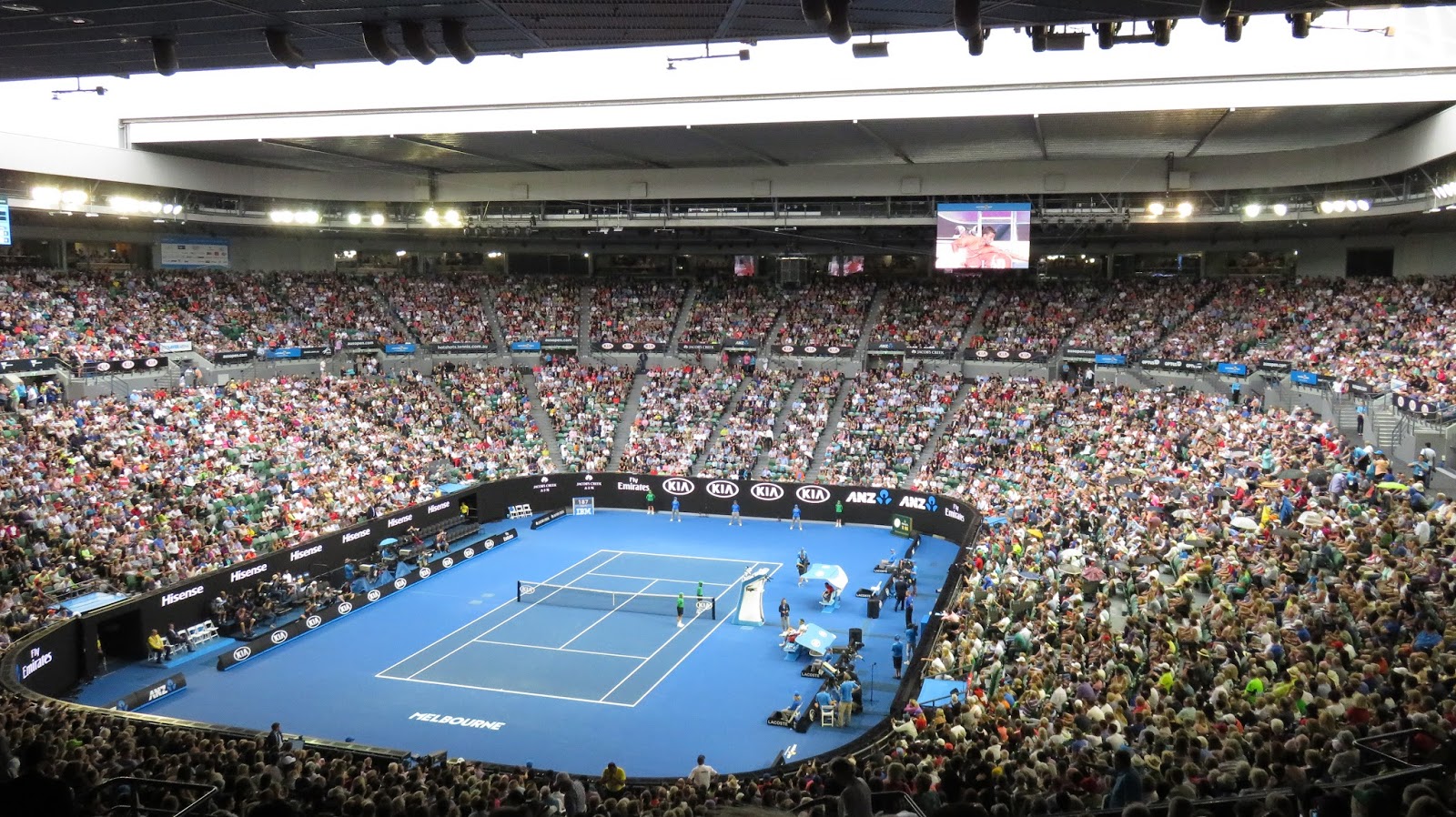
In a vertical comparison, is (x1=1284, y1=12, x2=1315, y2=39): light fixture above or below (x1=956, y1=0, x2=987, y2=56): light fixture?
above

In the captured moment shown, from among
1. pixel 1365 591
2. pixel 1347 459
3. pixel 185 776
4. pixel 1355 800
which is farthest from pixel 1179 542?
pixel 185 776

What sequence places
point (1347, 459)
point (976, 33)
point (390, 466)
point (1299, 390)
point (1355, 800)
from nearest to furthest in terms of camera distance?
point (1355, 800) < point (976, 33) < point (1347, 459) < point (1299, 390) < point (390, 466)

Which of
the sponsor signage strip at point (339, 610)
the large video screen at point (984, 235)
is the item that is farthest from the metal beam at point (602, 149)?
the sponsor signage strip at point (339, 610)

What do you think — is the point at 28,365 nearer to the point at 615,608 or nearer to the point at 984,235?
the point at 615,608

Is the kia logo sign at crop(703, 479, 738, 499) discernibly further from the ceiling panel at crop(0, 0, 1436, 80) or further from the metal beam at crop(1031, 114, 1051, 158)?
the ceiling panel at crop(0, 0, 1436, 80)

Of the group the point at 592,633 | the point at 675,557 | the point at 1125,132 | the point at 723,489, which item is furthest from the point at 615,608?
the point at 1125,132

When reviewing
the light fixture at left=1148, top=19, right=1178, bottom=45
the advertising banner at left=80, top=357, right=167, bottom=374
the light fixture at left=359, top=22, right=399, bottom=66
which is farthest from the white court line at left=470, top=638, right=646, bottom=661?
the advertising banner at left=80, top=357, right=167, bottom=374

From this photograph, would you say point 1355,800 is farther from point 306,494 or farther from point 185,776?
point 306,494
